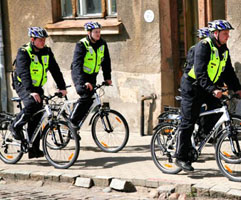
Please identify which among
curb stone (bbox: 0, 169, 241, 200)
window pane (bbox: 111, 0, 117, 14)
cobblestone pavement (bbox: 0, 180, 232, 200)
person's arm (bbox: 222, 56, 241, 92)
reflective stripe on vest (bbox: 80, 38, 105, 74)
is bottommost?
cobblestone pavement (bbox: 0, 180, 232, 200)

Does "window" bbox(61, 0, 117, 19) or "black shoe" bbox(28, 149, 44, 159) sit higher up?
"window" bbox(61, 0, 117, 19)

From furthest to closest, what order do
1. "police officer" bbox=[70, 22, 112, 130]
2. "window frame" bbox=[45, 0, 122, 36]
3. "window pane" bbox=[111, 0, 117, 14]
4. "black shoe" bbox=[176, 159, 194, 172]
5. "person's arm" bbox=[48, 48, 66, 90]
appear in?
"window pane" bbox=[111, 0, 117, 14], "window frame" bbox=[45, 0, 122, 36], "police officer" bbox=[70, 22, 112, 130], "person's arm" bbox=[48, 48, 66, 90], "black shoe" bbox=[176, 159, 194, 172]

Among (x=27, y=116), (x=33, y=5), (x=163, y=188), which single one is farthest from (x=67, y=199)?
(x=33, y=5)

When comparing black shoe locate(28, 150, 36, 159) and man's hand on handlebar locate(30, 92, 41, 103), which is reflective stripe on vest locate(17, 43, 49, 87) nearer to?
man's hand on handlebar locate(30, 92, 41, 103)

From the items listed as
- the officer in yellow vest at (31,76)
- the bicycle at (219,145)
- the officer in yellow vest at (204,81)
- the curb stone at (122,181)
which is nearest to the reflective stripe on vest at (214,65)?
A: the officer in yellow vest at (204,81)

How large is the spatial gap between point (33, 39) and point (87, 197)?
8.17 feet

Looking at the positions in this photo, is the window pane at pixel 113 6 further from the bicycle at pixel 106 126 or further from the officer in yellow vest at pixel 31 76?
the officer in yellow vest at pixel 31 76

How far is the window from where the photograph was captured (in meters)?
12.5

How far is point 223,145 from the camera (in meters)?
8.23

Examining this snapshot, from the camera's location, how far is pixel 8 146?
33.9ft

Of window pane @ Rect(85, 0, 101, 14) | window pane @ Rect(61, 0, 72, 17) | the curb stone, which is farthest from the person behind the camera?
window pane @ Rect(61, 0, 72, 17)

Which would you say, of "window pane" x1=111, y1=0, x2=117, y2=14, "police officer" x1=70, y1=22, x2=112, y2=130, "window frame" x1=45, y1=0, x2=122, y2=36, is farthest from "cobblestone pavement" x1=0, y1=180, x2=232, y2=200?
"window pane" x1=111, y1=0, x2=117, y2=14

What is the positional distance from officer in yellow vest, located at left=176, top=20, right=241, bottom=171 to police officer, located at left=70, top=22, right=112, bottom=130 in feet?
7.35

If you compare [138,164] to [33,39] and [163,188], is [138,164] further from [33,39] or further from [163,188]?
[33,39]
